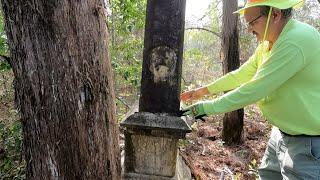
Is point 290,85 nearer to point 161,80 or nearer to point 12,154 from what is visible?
point 161,80

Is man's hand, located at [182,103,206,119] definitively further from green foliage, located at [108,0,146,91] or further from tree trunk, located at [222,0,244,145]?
tree trunk, located at [222,0,244,145]


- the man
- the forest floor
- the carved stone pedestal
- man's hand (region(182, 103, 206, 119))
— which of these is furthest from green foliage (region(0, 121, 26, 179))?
the man

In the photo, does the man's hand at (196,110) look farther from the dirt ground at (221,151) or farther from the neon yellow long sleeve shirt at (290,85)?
the dirt ground at (221,151)

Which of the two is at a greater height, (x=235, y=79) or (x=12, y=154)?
(x=235, y=79)

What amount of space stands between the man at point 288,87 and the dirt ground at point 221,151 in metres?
2.19

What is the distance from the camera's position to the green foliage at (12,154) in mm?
4711

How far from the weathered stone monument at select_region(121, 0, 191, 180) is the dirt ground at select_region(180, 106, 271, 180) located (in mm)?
1815

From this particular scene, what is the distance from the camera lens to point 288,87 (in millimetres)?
2758

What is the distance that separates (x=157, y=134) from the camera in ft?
10.8

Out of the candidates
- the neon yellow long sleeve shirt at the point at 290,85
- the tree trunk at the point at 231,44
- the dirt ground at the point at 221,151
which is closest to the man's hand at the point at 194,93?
the neon yellow long sleeve shirt at the point at 290,85

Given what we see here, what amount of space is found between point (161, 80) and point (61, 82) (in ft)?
3.68

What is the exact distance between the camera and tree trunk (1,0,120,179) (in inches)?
87.6

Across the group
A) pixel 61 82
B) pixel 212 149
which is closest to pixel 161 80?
pixel 61 82

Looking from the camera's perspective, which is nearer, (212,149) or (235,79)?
A: (235,79)
